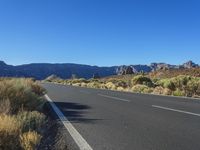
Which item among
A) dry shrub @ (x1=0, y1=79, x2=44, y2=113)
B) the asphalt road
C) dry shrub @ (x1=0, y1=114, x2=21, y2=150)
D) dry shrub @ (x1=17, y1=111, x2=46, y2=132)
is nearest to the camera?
dry shrub @ (x1=0, y1=114, x2=21, y2=150)

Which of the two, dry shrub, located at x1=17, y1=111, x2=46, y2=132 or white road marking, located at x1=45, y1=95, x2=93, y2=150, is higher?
dry shrub, located at x1=17, y1=111, x2=46, y2=132

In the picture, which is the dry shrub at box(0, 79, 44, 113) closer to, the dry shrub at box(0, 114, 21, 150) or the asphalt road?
the asphalt road

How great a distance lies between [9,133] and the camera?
8078mm

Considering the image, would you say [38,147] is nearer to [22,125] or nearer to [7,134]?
[7,134]

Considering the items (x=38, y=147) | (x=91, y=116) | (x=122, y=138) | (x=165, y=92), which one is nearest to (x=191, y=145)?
(x=122, y=138)

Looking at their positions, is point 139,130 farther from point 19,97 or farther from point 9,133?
point 19,97

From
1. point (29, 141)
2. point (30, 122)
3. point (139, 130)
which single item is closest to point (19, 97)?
point (30, 122)

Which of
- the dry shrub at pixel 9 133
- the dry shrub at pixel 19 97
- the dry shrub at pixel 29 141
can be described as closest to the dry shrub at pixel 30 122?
the dry shrub at pixel 9 133

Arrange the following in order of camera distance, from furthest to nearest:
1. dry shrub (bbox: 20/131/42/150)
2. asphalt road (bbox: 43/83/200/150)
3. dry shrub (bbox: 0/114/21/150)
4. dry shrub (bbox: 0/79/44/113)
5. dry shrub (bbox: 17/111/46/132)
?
dry shrub (bbox: 0/79/44/113) < dry shrub (bbox: 17/111/46/132) < asphalt road (bbox: 43/83/200/150) < dry shrub (bbox: 0/114/21/150) < dry shrub (bbox: 20/131/42/150)

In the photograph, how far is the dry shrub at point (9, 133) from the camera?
7.57 meters

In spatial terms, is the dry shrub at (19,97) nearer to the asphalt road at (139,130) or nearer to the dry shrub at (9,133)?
the asphalt road at (139,130)

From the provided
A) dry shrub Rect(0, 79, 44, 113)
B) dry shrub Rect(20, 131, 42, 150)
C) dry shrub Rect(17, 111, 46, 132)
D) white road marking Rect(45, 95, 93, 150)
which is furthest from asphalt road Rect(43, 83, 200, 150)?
dry shrub Rect(0, 79, 44, 113)

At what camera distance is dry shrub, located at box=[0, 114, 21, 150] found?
24.8 ft

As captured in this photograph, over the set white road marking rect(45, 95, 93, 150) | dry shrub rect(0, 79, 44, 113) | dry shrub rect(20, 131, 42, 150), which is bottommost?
Answer: white road marking rect(45, 95, 93, 150)
